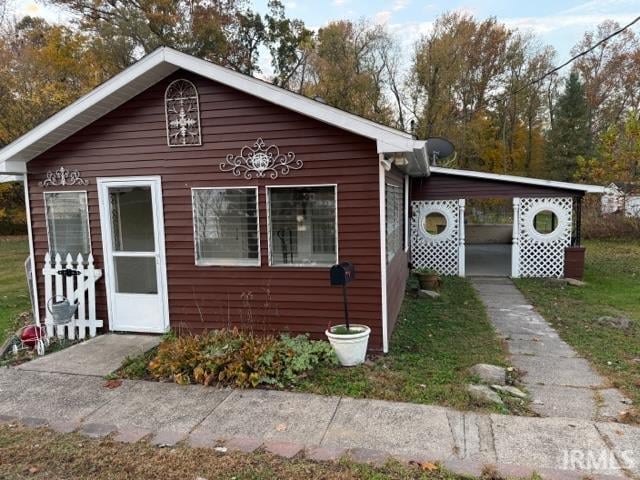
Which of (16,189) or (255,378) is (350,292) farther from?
(16,189)

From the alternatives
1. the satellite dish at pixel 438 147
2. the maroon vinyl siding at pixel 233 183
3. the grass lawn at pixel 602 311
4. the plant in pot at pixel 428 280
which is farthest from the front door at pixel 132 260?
the satellite dish at pixel 438 147

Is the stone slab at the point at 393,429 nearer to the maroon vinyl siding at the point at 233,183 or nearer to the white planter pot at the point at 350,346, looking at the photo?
the white planter pot at the point at 350,346

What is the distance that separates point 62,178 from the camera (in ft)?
→ 18.6

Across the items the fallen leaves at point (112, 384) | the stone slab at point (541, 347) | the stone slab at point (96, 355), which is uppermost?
the stone slab at point (96, 355)

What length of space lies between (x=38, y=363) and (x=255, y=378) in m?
2.66

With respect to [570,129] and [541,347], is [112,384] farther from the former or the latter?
[570,129]

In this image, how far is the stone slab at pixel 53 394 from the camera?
12.6ft

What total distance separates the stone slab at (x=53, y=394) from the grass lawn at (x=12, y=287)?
2080mm

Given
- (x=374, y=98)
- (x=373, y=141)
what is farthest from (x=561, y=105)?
(x=373, y=141)

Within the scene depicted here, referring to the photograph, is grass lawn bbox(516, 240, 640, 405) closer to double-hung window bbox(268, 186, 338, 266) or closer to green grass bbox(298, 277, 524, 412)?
green grass bbox(298, 277, 524, 412)

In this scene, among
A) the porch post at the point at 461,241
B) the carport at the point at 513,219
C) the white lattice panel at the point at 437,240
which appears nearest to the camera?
the carport at the point at 513,219

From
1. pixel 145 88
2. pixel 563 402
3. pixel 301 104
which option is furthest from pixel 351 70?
pixel 563 402

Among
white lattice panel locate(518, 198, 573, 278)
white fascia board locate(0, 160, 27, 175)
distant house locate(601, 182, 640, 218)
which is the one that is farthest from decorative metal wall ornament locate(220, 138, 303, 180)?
distant house locate(601, 182, 640, 218)

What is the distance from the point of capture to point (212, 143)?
17.2ft
